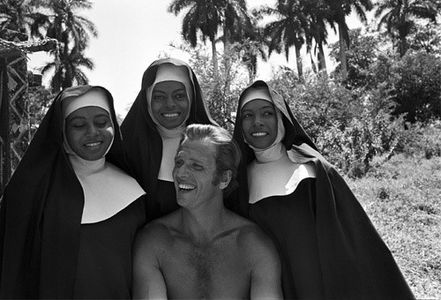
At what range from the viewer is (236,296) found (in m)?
2.75

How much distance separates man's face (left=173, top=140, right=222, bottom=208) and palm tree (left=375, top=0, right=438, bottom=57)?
113 feet

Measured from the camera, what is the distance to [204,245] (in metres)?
2.86

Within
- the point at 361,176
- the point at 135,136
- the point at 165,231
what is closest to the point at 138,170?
the point at 135,136

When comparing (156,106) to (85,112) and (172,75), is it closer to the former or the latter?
(172,75)

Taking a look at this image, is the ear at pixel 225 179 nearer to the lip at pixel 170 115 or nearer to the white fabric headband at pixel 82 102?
the lip at pixel 170 115

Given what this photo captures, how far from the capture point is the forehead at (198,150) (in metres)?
2.84

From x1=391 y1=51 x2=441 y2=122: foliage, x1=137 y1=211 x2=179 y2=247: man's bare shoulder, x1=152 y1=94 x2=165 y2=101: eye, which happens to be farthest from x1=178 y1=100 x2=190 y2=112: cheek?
x1=391 y1=51 x2=441 y2=122: foliage

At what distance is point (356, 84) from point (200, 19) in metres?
10.5

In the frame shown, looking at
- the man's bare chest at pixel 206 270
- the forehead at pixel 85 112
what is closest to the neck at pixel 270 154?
the man's bare chest at pixel 206 270

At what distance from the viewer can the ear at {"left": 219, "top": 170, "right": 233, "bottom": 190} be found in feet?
9.51

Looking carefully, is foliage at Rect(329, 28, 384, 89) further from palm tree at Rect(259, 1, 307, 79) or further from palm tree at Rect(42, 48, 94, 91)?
palm tree at Rect(42, 48, 94, 91)

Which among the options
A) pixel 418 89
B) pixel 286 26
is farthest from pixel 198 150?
pixel 286 26

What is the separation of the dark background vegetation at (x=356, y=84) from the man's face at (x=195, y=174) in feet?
12.6

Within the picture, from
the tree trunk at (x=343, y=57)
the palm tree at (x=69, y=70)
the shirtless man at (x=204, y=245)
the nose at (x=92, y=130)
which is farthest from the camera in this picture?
the palm tree at (x=69, y=70)
